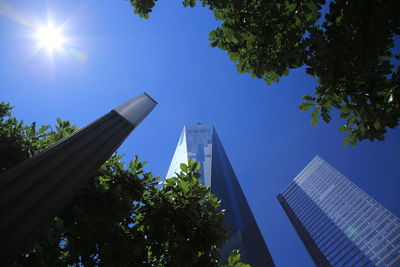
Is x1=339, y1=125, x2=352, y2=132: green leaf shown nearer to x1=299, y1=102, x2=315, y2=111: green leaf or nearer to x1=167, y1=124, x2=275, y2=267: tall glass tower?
x1=299, y1=102, x2=315, y2=111: green leaf

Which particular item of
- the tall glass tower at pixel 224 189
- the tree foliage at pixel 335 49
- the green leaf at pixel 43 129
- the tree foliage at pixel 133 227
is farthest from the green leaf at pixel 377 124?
the tall glass tower at pixel 224 189

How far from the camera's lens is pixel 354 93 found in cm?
395

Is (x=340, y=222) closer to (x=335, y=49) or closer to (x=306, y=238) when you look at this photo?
(x=306, y=238)

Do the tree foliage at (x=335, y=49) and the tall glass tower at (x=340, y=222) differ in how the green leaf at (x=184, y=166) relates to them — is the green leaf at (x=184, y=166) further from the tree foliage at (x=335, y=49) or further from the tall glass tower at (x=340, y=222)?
the tall glass tower at (x=340, y=222)

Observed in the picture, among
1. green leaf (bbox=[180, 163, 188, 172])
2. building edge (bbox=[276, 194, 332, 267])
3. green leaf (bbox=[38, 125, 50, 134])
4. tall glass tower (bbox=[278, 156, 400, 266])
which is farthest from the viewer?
building edge (bbox=[276, 194, 332, 267])

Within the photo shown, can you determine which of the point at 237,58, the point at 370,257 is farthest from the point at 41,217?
the point at 370,257

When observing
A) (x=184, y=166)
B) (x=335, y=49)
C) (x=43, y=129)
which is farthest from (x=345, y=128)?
(x=43, y=129)

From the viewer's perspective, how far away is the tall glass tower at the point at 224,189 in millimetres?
47662

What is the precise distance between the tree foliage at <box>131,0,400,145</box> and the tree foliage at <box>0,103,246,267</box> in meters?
3.07

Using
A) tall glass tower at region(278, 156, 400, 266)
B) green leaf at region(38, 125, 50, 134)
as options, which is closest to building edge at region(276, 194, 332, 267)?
tall glass tower at region(278, 156, 400, 266)

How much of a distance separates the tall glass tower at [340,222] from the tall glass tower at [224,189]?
31211 mm

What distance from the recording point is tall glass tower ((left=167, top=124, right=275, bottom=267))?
47.7 metres

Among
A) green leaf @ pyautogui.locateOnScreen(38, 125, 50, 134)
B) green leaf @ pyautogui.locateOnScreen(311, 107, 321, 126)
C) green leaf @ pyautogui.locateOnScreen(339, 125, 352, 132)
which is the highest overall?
A: green leaf @ pyautogui.locateOnScreen(38, 125, 50, 134)

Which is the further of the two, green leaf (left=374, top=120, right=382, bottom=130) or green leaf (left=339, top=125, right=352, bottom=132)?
green leaf (left=339, top=125, right=352, bottom=132)
